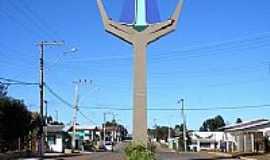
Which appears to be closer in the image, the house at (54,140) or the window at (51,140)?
the house at (54,140)

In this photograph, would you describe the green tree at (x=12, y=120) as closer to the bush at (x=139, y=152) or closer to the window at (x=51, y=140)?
the bush at (x=139, y=152)

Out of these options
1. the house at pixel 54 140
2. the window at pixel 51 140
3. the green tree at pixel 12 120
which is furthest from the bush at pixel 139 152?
the window at pixel 51 140

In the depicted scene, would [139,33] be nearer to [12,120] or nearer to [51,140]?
[12,120]

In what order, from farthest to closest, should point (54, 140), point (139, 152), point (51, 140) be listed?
1. point (51, 140)
2. point (54, 140)
3. point (139, 152)

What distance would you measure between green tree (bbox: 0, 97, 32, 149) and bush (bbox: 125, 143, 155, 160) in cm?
2904

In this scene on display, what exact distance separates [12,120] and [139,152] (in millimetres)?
33475

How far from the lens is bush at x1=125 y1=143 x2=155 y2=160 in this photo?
25359 millimetres

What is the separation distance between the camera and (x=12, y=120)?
187ft

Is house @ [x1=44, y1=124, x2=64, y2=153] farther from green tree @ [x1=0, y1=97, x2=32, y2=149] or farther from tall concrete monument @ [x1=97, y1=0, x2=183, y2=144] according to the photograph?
tall concrete monument @ [x1=97, y1=0, x2=183, y2=144]

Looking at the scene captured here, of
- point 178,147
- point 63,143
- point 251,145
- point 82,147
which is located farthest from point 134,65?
point 178,147

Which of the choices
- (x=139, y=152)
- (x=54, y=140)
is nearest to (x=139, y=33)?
(x=139, y=152)

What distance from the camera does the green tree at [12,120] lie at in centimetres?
5503

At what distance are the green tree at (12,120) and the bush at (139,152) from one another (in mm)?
29043

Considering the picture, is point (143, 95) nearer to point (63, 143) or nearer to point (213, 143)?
point (63, 143)
